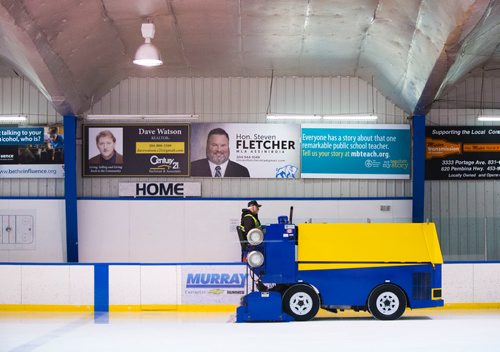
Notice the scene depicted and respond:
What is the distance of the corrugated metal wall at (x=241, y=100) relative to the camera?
1947 cm

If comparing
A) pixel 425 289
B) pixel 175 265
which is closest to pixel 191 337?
pixel 175 265

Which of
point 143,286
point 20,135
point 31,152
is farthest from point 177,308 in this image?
point 20,135

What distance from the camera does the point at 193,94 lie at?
19.5m

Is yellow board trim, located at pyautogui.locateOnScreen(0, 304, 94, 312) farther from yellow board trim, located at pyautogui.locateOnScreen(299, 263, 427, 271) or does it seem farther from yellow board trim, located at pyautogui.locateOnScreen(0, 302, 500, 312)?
yellow board trim, located at pyautogui.locateOnScreen(299, 263, 427, 271)

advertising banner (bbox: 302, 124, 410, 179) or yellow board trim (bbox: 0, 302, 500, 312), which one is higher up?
advertising banner (bbox: 302, 124, 410, 179)

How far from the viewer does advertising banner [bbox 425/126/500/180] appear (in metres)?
19.4

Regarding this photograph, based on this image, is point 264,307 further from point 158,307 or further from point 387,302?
point 158,307

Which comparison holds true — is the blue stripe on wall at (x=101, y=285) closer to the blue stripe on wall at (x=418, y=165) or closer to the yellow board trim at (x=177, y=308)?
the yellow board trim at (x=177, y=308)

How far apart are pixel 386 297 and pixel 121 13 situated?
22.7ft

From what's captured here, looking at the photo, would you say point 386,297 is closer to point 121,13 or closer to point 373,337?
point 373,337

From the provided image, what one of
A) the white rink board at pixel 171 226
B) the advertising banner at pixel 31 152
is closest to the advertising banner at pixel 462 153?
the white rink board at pixel 171 226

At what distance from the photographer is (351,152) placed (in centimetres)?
1939

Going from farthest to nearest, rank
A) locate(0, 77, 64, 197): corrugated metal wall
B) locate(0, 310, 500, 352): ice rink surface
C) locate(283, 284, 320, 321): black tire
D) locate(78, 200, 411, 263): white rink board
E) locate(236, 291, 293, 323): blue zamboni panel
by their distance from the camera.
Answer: locate(0, 77, 64, 197): corrugated metal wall → locate(78, 200, 411, 263): white rink board → locate(283, 284, 320, 321): black tire → locate(236, 291, 293, 323): blue zamboni panel → locate(0, 310, 500, 352): ice rink surface

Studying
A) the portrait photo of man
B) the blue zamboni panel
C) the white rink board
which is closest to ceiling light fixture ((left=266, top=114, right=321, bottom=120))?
the white rink board
